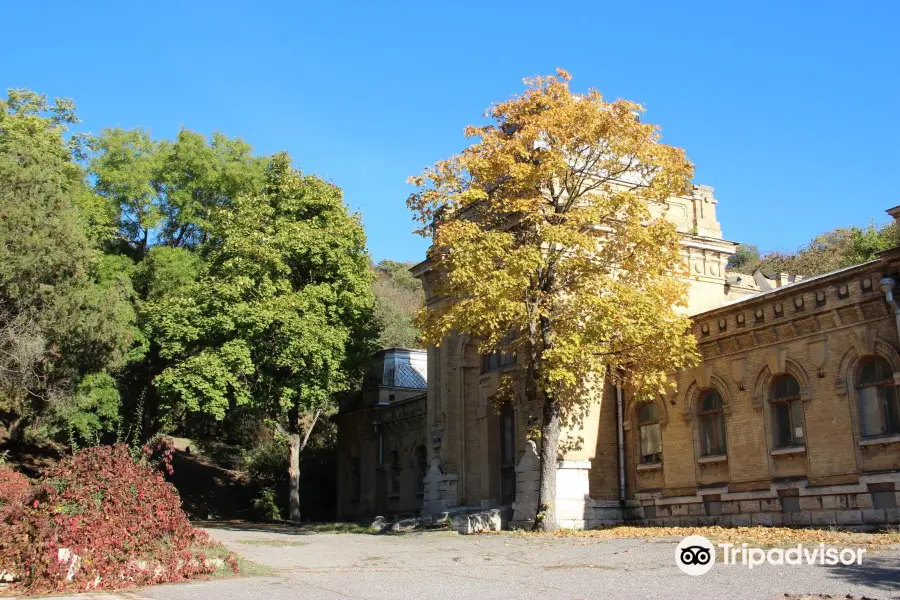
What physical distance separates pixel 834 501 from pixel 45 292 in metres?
22.7

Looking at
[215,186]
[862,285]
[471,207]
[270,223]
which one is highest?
[215,186]

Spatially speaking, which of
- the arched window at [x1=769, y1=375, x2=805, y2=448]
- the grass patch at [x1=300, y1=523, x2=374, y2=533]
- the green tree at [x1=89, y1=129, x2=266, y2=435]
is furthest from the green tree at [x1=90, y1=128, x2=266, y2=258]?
the arched window at [x1=769, y1=375, x2=805, y2=448]

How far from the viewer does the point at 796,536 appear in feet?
54.8

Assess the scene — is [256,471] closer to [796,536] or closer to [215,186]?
[215,186]

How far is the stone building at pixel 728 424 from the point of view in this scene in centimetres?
1889

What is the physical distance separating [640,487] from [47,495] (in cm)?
1651

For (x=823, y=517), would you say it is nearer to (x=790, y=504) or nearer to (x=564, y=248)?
(x=790, y=504)

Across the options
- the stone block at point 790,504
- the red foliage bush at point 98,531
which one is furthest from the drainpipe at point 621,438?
the red foliage bush at point 98,531

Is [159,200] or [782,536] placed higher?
[159,200]

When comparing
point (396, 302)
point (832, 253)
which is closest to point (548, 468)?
point (832, 253)

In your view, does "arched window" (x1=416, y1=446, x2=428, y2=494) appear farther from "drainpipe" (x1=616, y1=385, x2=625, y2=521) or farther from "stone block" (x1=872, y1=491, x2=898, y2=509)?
"stone block" (x1=872, y1=491, x2=898, y2=509)

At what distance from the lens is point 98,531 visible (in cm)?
1228

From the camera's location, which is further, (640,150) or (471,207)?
(471,207)

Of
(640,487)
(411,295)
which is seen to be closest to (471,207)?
(640,487)
